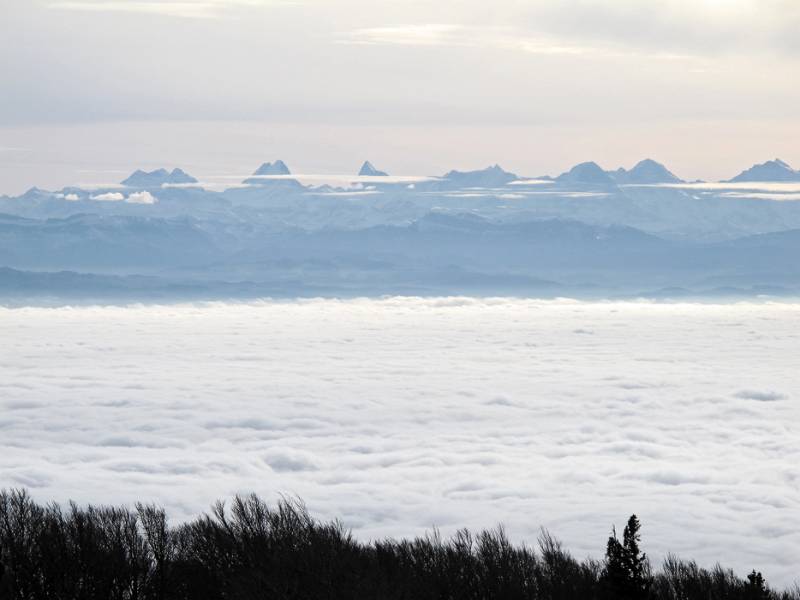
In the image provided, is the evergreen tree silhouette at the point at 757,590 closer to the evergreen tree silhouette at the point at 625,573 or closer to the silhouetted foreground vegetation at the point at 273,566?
the silhouetted foreground vegetation at the point at 273,566

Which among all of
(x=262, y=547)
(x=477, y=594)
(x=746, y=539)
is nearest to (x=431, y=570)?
(x=477, y=594)

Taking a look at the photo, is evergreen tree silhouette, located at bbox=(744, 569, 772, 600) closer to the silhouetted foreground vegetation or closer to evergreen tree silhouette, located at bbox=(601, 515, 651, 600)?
the silhouetted foreground vegetation

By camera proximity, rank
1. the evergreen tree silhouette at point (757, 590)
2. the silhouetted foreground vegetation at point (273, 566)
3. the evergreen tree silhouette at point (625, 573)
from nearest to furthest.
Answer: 1. the evergreen tree silhouette at point (625, 573)
2. the silhouetted foreground vegetation at point (273, 566)
3. the evergreen tree silhouette at point (757, 590)

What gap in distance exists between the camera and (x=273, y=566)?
236 ft

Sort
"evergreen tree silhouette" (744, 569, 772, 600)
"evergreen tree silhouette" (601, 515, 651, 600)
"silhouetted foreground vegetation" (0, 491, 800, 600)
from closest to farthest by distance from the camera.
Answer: "evergreen tree silhouette" (601, 515, 651, 600) → "silhouetted foreground vegetation" (0, 491, 800, 600) → "evergreen tree silhouette" (744, 569, 772, 600)

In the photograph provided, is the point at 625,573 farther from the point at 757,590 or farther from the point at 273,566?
the point at 273,566

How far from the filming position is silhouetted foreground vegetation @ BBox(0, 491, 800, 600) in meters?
67.9

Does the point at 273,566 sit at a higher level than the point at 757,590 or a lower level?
higher

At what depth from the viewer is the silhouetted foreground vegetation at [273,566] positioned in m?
67.9

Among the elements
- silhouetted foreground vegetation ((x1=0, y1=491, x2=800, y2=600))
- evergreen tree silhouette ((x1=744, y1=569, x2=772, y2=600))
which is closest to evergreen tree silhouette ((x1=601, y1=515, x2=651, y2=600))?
silhouetted foreground vegetation ((x1=0, y1=491, x2=800, y2=600))

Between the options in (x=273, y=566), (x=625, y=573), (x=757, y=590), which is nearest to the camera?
(x=625, y=573)

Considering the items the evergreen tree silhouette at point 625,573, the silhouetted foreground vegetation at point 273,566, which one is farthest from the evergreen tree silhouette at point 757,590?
the evergreen tree silhouette at point 625,573

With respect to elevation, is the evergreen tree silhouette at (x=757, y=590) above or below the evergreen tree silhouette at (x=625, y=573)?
below

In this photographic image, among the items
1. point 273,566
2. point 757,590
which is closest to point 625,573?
point 757,590
